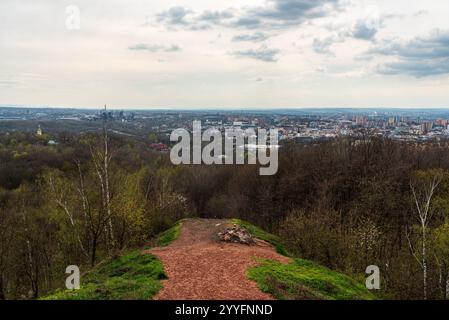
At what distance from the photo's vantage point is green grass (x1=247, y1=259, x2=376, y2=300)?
15656mm

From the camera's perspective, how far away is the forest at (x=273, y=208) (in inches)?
971

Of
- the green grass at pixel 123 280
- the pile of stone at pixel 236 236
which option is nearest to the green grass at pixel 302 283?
the pile of stone at pixel 236 236

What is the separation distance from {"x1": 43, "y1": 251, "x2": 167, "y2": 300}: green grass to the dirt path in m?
0.48

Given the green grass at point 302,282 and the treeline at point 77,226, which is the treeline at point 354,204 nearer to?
the green grass at point 302,282

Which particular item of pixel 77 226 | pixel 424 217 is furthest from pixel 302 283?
pixel 77 226

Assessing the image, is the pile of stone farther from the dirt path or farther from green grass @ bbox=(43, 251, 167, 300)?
green grass @ bbox=(43, 251, 167, 300)

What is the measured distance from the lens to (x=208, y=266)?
18.4 meters

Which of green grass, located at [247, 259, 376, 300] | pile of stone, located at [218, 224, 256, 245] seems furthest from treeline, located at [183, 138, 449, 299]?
green grass, located at [247, 259, 376, 300]

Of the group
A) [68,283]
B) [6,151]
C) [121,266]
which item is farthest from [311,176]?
[6,151]

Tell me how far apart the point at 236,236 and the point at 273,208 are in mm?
20668

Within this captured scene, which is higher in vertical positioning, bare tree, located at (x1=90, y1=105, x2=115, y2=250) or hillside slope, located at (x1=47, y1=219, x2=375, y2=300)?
bare tree, located at (x1=90, y1=105, x2=115, y2=250)

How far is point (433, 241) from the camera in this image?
2309 centimetres
